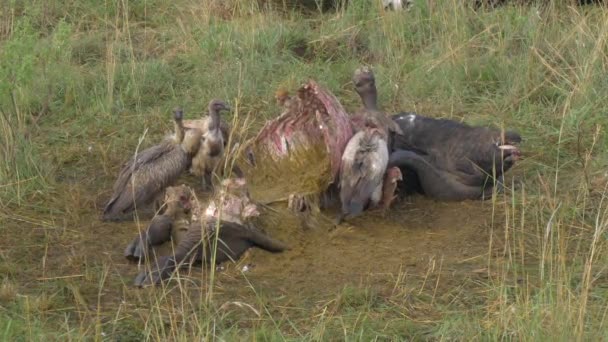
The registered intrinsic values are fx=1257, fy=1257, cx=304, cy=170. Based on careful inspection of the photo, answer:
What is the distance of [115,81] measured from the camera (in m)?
8.77

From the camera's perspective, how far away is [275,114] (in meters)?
8.29

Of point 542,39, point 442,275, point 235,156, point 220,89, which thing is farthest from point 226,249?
point 542,39

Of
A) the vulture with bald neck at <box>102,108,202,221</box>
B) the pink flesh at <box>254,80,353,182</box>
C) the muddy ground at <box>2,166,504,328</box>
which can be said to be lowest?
the muddy ground at <box>2,166,504,328</box>

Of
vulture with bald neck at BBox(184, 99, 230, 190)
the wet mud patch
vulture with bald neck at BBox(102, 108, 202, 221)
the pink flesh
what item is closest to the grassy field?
the wet mud patch

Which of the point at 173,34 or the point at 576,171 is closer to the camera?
the point at 576,171

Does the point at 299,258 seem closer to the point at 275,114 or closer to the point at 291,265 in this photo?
the point at 291,265

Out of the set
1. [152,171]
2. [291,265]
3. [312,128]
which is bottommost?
[291,265]

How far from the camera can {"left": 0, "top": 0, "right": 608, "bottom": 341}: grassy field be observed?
5332mm

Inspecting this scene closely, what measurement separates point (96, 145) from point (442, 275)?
2.86 metres

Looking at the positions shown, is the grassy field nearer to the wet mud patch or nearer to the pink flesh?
the wet mud patch

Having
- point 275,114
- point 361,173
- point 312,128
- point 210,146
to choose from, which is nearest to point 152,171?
point 210,146

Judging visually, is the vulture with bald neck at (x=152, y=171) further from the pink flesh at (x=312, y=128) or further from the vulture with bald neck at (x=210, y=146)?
the pink flesh at (x=312, y=128)

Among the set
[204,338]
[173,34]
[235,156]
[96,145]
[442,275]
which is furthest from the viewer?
[173,34]

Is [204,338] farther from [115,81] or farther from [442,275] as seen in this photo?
[115,81]
